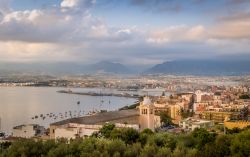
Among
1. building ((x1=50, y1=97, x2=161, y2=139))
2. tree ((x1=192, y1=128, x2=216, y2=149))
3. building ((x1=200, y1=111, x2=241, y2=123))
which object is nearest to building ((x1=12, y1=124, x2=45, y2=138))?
building ((x1=50, y1=97, x2=161, y2=139))

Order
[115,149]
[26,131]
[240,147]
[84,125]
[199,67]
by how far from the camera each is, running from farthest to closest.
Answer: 1. [199,67]
2. [26,131]
3. [84,125]
4. [115,149]
5. [240,147]

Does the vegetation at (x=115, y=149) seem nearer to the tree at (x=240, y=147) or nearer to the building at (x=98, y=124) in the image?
the tree at (x=240, y=147)

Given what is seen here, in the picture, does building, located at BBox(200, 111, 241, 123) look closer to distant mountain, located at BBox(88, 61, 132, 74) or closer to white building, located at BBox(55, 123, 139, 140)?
white building, located at BBox(55, 123, 139, 140)

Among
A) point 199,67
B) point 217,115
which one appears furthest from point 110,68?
point 217,115

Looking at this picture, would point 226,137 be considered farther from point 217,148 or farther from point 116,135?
point 116,135

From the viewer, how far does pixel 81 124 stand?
14891 millimetres

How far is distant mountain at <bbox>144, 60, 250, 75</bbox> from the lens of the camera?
149 m

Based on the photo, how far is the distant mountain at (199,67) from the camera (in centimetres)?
14938

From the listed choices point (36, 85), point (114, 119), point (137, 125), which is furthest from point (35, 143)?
point (36, 85)

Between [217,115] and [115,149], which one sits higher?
[115,149]

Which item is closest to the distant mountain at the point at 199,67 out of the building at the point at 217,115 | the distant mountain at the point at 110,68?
the distant mountain at the point at 110,68

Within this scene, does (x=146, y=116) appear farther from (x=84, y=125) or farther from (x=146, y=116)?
(x=84, y=125)

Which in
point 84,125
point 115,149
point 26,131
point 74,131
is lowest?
point 26,131

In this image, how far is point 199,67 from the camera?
16088 centimetres
